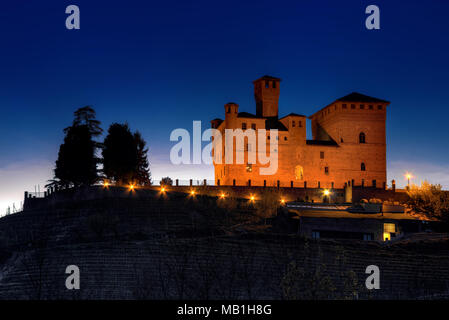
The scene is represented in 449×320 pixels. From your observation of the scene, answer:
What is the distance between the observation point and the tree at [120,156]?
5647 cm

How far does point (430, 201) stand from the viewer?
4856 centimetres

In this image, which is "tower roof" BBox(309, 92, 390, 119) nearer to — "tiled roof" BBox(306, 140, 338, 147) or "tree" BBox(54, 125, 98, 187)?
"tiled roof" BBox(306, 140, 338, 147)

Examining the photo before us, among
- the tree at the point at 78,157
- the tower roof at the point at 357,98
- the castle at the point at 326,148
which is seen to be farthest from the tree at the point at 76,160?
the tower roof at the point at 357,98

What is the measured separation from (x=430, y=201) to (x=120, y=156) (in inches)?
1380

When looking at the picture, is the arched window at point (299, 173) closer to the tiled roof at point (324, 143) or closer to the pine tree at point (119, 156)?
the tiled roof at point (324, 143)

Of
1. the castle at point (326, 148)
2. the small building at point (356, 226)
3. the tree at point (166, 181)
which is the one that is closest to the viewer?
the small building at point (356, 226)

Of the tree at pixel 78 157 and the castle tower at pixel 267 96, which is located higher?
the castle tower at pixel 267 96

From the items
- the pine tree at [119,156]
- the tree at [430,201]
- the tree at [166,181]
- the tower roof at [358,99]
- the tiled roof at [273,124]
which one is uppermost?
the tower roof at [358,99]

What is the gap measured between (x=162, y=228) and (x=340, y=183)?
99.2 feet

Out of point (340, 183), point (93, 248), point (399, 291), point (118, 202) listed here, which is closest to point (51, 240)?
point (118, 202)

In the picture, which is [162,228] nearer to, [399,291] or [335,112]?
[399,291]

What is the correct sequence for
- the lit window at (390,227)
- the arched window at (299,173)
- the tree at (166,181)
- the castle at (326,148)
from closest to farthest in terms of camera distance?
the lit window at (390,227) → the tree at (166,181) → the castle at (326,148) → the arched window at (299,173)

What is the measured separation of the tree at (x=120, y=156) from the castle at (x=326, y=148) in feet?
38.0

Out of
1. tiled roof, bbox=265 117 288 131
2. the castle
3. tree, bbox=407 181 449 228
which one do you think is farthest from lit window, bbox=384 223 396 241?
tiled roof, bbox=265 117 288 131
